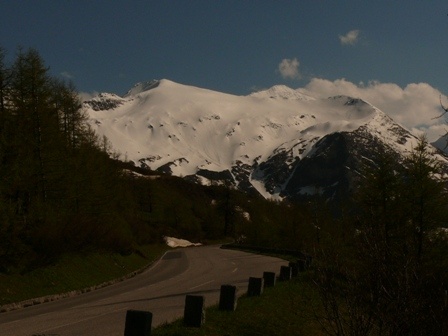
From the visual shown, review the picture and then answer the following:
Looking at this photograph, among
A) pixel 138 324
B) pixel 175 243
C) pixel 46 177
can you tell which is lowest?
pixel 175 243

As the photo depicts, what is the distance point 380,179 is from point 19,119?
770 inches

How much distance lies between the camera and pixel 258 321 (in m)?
14.5

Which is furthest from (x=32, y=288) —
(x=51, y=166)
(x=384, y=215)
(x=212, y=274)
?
(x=384, y=215)

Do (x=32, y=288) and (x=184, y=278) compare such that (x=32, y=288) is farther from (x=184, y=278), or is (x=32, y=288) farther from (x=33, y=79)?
(x=33, y=79)

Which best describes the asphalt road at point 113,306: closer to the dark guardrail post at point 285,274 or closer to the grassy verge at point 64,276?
the grassy verge at point 64,276

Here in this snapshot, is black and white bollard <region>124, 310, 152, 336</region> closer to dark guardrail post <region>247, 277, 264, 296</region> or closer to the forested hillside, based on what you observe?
dark guardrail post <region>247, 277, 264, 296</region>

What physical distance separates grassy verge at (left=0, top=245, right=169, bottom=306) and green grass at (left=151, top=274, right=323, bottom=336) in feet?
31.0

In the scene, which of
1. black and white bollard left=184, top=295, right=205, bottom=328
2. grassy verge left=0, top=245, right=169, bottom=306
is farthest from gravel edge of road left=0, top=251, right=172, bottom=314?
black and white bollard left=184, top=295, right=205, bottom=328

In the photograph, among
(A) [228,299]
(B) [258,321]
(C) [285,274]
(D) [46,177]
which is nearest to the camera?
(B) [258,321]

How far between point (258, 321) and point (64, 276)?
14658mm

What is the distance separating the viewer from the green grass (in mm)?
12086

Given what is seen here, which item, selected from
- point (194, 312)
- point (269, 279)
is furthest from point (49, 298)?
point (194, 312)

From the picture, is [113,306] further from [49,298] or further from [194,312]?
[194,312]

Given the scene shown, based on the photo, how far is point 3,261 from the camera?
23203 millimetres
